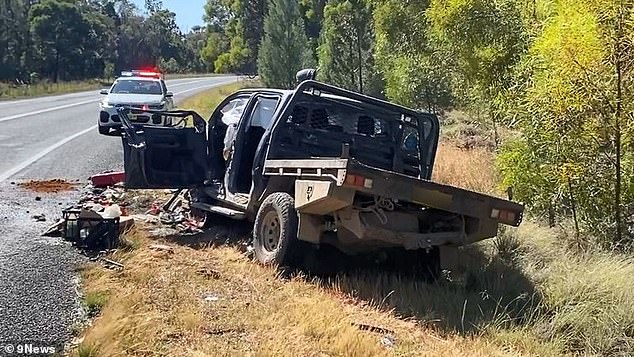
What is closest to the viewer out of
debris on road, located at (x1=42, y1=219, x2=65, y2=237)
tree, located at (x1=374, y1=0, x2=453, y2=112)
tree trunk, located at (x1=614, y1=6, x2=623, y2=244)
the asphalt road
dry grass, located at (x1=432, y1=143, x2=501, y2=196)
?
the asphalt road

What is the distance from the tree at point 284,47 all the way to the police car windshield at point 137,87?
1028 centimetres

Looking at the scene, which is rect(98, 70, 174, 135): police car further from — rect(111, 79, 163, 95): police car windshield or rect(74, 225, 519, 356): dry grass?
rect(74, 225, 519, 356): dry grass

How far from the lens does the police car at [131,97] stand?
17808mm

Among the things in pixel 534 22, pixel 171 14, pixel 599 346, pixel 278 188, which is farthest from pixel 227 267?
pixel 171 14

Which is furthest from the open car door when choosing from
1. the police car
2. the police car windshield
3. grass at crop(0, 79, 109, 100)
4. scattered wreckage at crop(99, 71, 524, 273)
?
grass at crop(0, 79, 109, 100)

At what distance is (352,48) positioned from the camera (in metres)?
Result: 23.4

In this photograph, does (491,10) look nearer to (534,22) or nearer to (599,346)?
(534,22)

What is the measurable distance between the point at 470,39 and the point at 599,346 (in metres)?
4.93

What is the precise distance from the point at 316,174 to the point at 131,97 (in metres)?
13.6

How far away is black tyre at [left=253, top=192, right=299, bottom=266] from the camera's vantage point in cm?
653

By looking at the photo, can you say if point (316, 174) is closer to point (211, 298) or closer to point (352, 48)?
point (211, 298)

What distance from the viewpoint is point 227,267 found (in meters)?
6.85

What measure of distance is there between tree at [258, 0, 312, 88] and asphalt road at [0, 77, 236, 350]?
1269 cm

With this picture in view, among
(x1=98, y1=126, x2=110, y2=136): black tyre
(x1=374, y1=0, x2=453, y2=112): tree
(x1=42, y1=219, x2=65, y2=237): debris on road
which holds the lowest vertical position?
(x1=98, y1=126, x2=110, y2=136): black tyre
